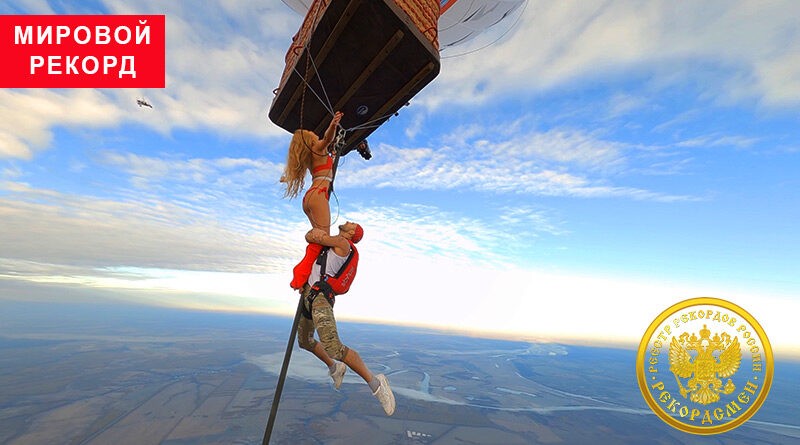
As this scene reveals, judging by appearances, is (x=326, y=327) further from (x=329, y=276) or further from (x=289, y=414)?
(x=289, y=414)

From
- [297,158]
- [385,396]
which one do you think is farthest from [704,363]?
[297,158]

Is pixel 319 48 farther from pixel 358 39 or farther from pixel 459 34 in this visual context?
pixel 459 34

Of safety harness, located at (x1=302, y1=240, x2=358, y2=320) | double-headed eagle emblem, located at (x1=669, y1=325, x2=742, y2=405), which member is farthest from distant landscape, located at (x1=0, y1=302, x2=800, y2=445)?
safety harness, located at (x1=302, y1=240, x2=358, y2=320)

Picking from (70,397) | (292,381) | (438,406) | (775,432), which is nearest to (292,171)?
(438,406)

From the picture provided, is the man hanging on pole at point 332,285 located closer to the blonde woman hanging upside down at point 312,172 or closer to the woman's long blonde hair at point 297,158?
the blonde woman hanging upside down at point 312,172

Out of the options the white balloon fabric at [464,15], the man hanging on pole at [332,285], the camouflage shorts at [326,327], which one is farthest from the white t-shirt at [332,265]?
the white balloon fabric at [464,15]

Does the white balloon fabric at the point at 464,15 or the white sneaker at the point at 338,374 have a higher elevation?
the white balloon fabric at the point at 464,15

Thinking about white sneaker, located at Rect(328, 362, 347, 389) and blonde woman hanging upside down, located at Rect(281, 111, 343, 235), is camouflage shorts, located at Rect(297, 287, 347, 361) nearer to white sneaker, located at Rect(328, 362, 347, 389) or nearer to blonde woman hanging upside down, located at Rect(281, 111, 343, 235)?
white sneaker, located at Rect(328, 362, 347, 389)
